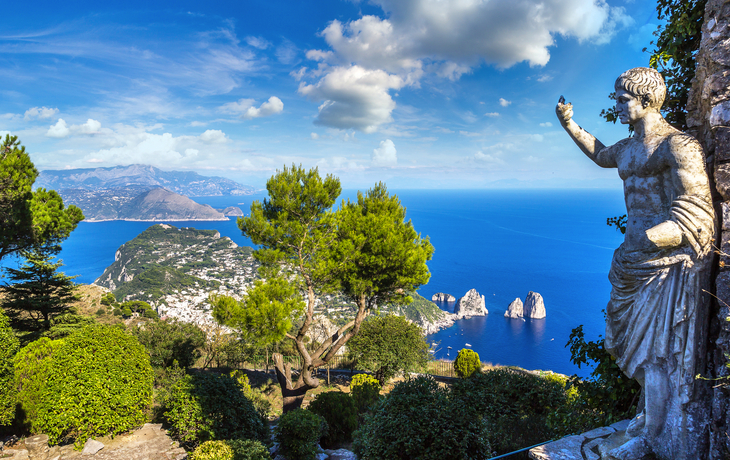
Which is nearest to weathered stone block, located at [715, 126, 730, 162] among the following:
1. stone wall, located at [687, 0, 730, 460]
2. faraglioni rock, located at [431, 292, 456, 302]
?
stone wall, located at [687, 0, 730, 460]

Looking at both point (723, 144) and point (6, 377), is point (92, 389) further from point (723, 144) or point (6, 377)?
point (723, 144)

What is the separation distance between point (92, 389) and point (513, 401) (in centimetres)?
885

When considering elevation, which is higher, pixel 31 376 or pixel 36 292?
pixel 36 292

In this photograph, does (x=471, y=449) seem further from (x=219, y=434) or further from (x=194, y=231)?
(x=194, y=231)

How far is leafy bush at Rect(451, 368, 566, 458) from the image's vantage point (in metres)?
6.60

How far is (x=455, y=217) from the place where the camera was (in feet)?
512

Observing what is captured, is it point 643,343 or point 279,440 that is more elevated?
point 643,343

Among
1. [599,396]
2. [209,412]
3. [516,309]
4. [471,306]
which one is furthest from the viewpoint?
[471,306]

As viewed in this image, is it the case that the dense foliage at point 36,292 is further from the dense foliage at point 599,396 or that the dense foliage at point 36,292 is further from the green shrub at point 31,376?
the dense foliage at point 599,396

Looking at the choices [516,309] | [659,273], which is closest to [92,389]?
[659,273]

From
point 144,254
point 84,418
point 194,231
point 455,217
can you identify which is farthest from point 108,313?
point 455,217

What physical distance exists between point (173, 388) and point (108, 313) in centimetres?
1711

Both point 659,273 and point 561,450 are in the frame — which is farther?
point 561,450

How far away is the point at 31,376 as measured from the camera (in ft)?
20.6
